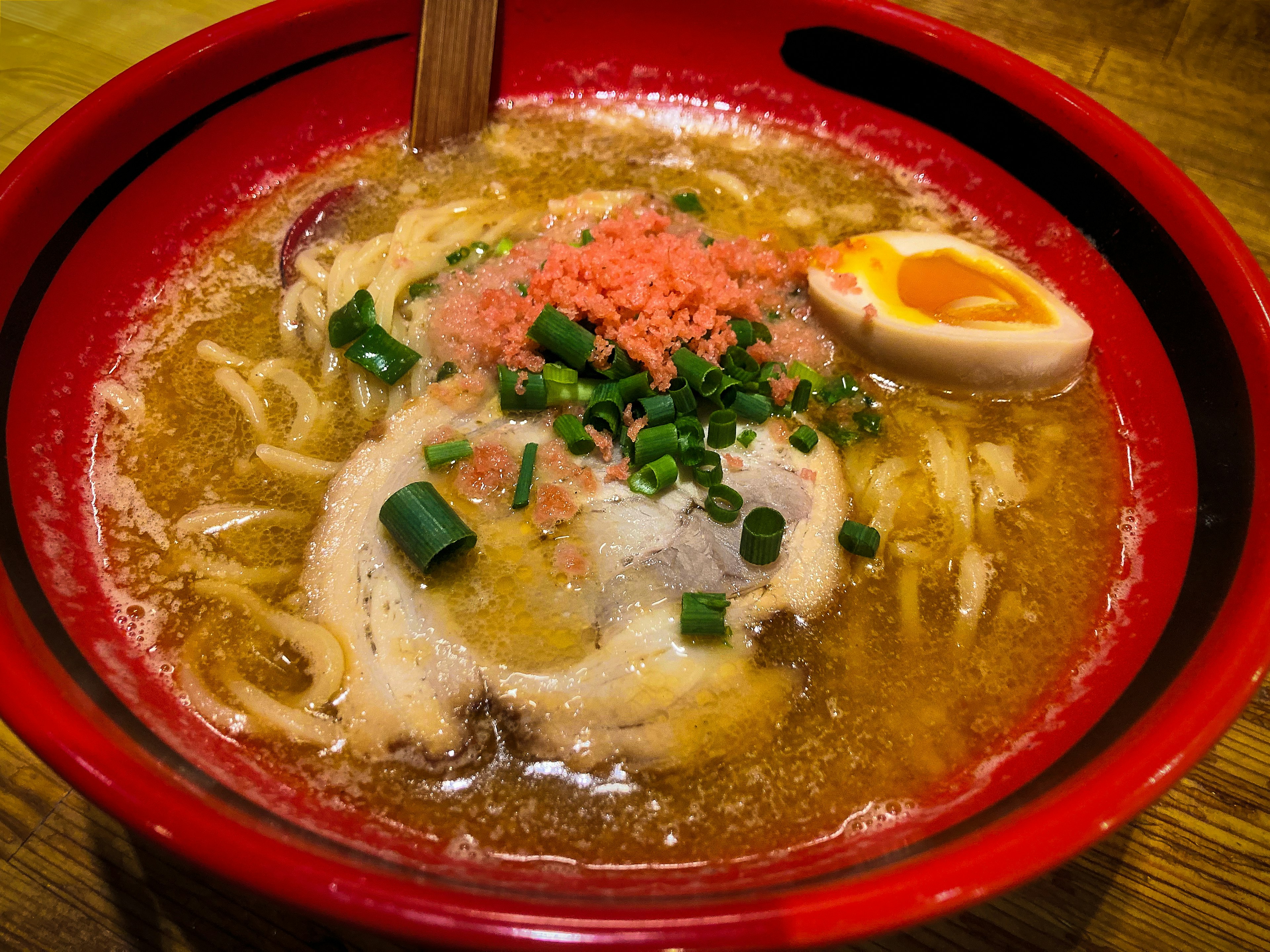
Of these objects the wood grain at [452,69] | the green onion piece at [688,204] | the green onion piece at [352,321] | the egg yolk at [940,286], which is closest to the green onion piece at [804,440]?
the egg yolk at [940,286]

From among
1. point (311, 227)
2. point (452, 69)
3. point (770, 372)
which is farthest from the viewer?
point (452, 69)

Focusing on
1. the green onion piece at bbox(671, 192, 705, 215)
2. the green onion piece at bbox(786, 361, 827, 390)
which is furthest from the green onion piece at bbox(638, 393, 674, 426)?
the green onion piece at bbox(671, 192, 705, 215)

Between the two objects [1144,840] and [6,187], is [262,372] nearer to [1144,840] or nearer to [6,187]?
[6,187]

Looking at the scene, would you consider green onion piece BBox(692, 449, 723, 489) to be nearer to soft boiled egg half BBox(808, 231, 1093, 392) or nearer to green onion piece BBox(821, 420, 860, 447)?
green onion piece BBox(821, 420, 860, 447)

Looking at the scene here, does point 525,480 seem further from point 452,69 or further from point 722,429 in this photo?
point 452,69

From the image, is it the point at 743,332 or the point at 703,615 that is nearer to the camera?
the point at 703,615

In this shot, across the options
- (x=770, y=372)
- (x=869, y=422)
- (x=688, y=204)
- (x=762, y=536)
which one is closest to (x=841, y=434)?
(x=869, y=422)
